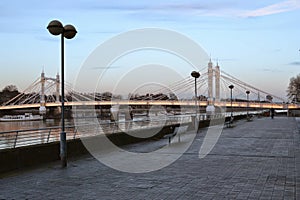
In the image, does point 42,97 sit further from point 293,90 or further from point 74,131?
point 74,131

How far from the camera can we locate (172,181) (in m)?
8.33

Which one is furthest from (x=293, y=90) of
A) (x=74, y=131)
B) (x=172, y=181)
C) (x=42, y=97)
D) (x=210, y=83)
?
(x=172, y=181)

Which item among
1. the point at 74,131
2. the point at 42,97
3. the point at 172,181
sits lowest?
the point at 172,181

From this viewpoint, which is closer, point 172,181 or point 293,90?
point 172,181

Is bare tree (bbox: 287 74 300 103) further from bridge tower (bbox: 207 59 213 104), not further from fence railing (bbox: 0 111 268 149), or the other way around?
fence railing (bbox: 0 111 268 149)

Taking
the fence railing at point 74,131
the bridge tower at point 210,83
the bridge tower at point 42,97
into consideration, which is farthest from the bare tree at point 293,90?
the fence railing at point 74,131

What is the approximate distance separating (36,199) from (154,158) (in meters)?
5.50

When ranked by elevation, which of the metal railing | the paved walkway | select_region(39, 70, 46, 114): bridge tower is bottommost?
the paved walkway

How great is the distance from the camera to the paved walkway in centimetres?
Result: 711

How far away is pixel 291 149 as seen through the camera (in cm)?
1437

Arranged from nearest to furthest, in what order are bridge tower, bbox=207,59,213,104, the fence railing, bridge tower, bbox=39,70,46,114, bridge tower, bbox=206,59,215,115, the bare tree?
1. the fence railing
2. bridge tower, bbox=206,59,215,115
3. bridge tower, bbox=207,59,213,104
4. the bare tree
5. bridge tower, bbox=39,70,46,114

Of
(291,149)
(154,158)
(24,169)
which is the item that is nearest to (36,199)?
(24,169)

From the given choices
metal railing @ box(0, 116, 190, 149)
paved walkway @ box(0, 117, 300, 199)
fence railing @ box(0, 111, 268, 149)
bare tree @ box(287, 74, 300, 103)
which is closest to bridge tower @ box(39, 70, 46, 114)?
bare tree @ box(287, 74, 300, 103)

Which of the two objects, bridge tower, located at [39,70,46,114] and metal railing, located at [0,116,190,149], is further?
bridge tower, located at [39,70,46,114]
